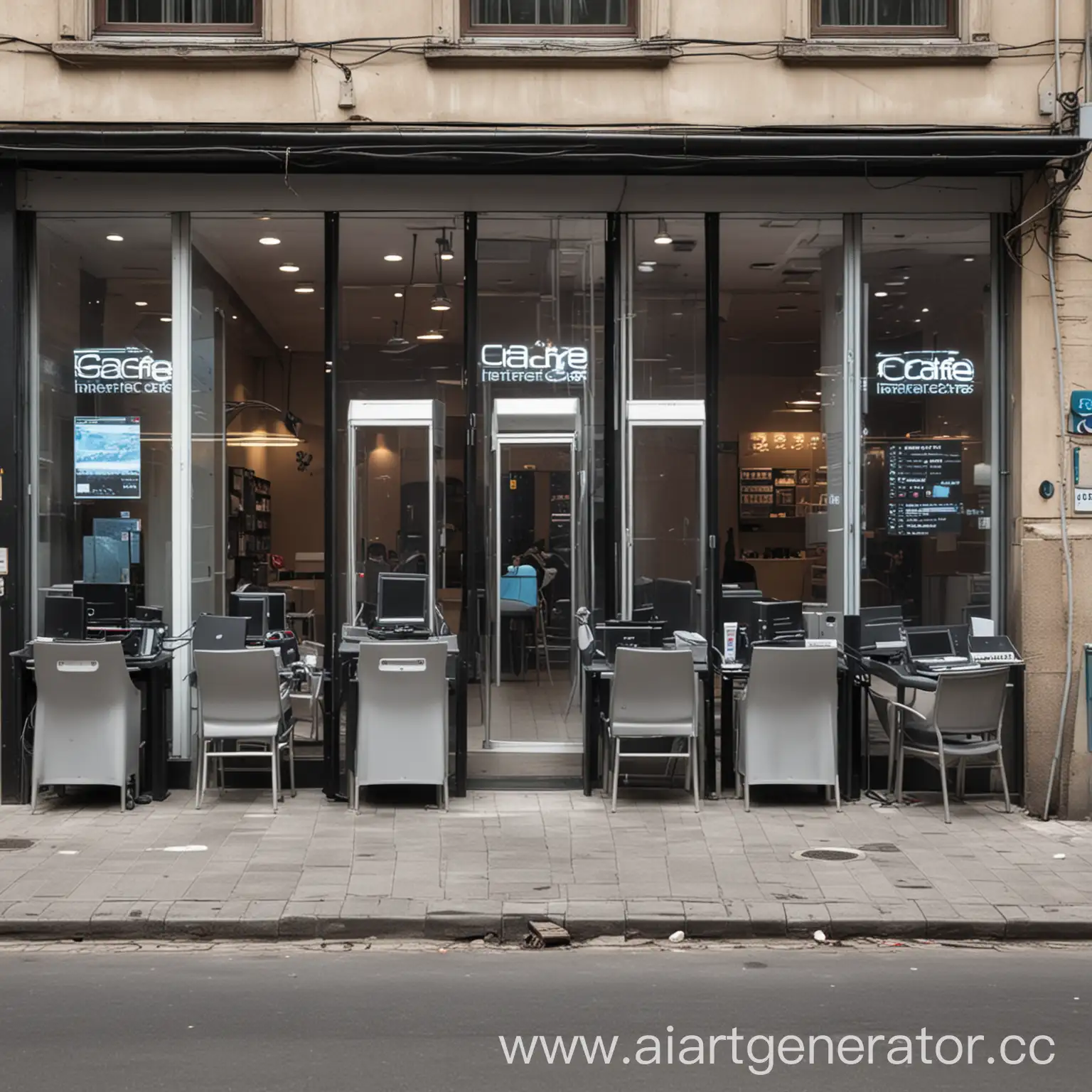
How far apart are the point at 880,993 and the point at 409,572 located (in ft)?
19.4

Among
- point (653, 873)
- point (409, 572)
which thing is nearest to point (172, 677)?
point (409, 572)

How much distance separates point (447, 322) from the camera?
11094 millimetres

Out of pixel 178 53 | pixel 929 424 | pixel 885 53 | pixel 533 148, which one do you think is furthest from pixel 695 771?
pixel 178 53

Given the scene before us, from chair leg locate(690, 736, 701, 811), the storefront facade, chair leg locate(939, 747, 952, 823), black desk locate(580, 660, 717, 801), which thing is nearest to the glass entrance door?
the storefront facade

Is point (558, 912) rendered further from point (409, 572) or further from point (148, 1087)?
point (409, 572)

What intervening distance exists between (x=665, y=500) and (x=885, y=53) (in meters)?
3.90

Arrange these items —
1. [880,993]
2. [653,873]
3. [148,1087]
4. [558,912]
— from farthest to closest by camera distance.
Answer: [653,873]
[558,912]
[880,993]
[148,1087]

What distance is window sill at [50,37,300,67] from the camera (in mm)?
10320

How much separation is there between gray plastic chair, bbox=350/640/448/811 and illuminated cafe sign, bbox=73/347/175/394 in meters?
2.91

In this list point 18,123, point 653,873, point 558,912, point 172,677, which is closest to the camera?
point 558,912

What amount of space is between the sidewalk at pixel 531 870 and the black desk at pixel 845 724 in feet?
1.15

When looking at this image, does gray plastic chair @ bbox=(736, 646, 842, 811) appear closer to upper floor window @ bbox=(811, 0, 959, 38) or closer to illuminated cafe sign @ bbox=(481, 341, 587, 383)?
illuminated cafe sign @ bbox=(481, 341, 587, 383)

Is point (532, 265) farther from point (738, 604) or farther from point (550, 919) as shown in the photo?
point (550, 919)

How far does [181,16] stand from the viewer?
1077 centimetres
